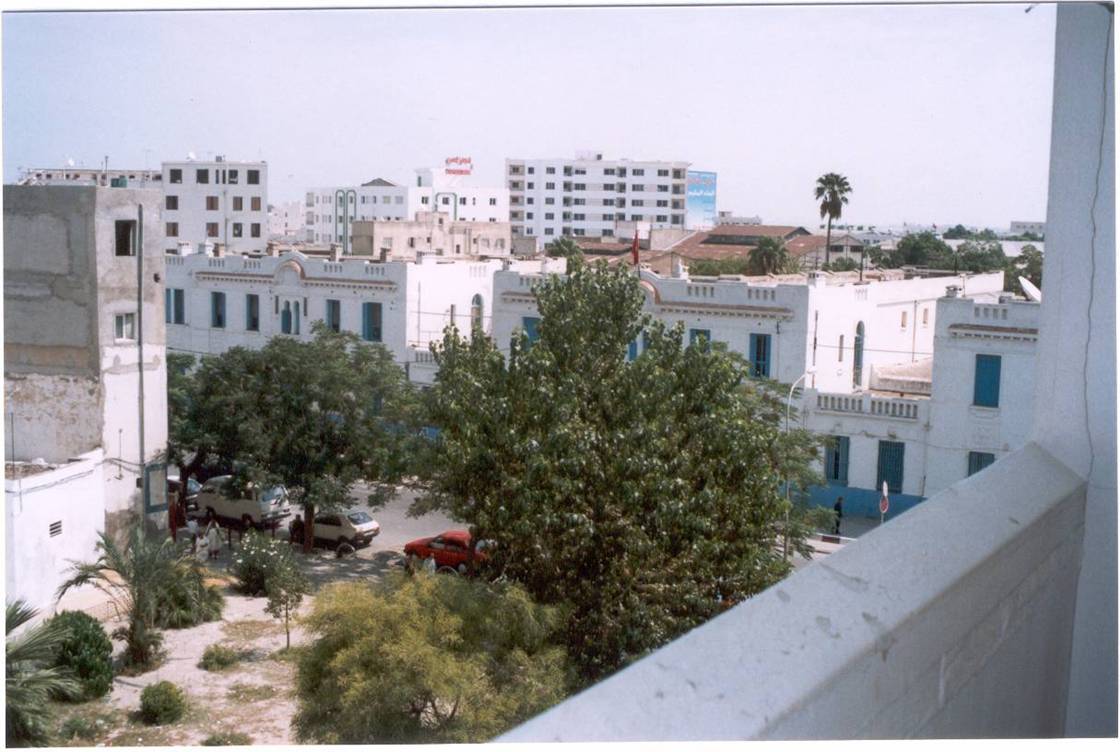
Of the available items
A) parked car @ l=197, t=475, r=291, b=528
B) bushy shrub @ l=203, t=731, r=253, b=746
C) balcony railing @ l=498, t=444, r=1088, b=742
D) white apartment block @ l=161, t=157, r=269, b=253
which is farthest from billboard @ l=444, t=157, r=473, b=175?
balcony railing @ l=498, t=444, r=1088, b=742

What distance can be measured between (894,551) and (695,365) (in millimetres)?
8221

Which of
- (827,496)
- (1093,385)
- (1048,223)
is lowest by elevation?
(827,496)

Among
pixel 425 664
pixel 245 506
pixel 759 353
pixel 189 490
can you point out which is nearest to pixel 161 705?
pixel 425 664

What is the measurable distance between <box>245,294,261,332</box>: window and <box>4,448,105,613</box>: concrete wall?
1141 centimetres

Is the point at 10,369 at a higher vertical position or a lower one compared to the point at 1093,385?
lower

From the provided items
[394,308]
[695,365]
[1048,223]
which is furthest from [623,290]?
[394,308]

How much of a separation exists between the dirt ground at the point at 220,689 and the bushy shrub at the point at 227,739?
5 cm

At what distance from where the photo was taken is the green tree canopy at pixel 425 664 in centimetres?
797

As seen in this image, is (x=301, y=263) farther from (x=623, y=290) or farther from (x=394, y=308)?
(x=623, y=290)

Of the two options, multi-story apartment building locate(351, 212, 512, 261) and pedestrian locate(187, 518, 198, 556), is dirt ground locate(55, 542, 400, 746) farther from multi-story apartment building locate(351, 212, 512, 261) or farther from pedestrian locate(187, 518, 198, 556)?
multi-story apartment building locate(351, 212, 512, 261)

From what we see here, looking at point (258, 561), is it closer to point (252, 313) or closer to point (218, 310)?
point (252, 313)

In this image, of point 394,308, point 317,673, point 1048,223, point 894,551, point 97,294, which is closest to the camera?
point 894,551

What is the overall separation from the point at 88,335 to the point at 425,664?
9.31 m

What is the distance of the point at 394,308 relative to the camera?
22.9m
